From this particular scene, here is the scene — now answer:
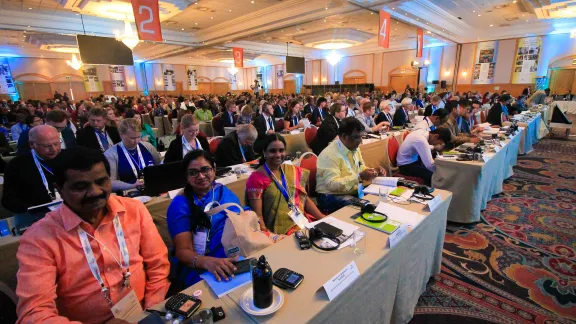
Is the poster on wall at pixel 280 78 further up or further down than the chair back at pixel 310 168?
further up

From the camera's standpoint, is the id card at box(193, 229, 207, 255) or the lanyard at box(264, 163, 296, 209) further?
the lanyard at box(264, 163, 296, 209)

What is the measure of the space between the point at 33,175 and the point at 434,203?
3.28 metres

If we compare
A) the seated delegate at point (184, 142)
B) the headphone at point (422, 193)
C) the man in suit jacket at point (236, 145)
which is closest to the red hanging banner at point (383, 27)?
the man in suit jacket at point (236, 145)

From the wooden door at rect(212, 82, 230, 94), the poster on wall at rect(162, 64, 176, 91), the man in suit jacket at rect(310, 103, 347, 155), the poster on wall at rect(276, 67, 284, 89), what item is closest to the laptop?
the man in suit jacket at rect(310, 103, 347, 155)

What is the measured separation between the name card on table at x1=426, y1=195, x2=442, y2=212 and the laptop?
195 centimetres

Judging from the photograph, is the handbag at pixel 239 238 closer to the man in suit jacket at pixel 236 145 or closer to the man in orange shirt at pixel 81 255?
the man in orange shirt at pixel 81 255

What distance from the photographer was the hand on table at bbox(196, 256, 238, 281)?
1.26m

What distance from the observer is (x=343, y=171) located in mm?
2557

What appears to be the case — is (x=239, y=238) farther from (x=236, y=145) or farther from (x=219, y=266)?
(x=236, y=145)

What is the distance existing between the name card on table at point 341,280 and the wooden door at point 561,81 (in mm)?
17577

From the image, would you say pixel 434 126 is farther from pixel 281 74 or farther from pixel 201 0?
pixel 281 74

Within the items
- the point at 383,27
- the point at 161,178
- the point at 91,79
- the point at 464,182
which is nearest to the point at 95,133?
the point at 161,178

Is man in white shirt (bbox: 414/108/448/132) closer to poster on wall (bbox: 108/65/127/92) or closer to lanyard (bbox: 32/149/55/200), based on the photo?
lanyard (bbox: 32/149/55/200)

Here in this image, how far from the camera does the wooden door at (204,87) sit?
976 inches
